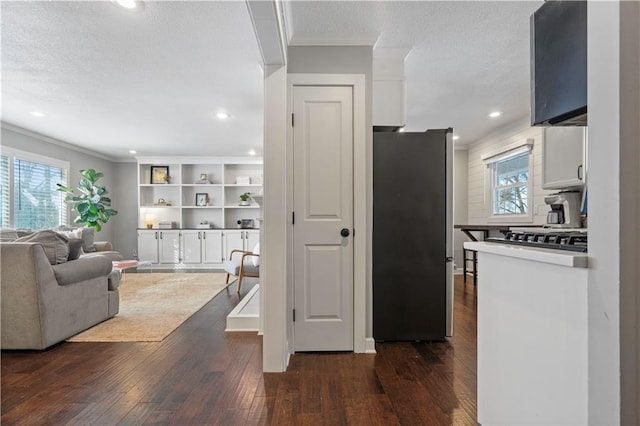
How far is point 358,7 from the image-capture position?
211 centimetres

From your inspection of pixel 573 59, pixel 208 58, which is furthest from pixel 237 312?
pixel 573 59

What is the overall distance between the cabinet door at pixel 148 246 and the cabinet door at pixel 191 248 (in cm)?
60

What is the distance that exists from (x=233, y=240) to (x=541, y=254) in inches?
257

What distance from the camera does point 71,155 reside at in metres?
6.11

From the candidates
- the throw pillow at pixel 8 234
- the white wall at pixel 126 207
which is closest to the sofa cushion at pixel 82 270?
the throw pillow at pixel 8 234

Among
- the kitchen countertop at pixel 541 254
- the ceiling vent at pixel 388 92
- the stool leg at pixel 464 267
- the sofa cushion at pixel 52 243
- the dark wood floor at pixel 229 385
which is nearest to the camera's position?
the kitchen countertop at pixel 541 254

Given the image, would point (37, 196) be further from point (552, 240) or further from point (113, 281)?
point (552, 240)

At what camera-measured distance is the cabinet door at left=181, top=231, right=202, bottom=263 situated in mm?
6887

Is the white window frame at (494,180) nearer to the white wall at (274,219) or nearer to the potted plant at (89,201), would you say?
the white wall at (274,219)

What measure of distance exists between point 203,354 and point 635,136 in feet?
8.79

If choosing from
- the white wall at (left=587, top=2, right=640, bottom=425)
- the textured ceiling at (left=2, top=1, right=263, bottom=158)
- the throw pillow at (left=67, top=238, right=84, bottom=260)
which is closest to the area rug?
the throw pillow at (left=67, top=238, right=84, bottom=260)

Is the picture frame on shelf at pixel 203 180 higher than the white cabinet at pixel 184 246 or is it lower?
higher

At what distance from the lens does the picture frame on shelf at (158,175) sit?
719 centimetres

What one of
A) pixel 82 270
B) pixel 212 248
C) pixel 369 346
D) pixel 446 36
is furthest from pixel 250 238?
pixel 446 36
